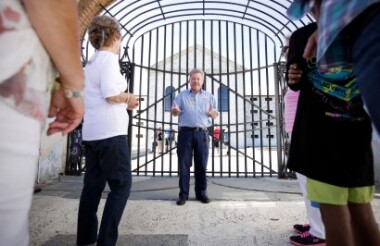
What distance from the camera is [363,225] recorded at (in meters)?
1.31

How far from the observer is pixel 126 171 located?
2.11 m

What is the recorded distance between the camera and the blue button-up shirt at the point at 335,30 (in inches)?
29.9

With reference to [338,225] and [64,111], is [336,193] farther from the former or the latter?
[64,111]

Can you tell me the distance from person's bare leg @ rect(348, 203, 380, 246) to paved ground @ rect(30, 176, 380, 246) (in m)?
1.20

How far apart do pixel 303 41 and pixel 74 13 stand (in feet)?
3.59

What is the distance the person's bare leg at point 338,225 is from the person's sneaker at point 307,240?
1.15 meters

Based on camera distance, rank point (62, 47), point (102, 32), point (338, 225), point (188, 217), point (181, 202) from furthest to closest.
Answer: point (181, 202) < point (188, 217) < point (102, 32) < point (338, 225) < point (62, 47)

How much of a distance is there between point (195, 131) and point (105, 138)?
2.20 m

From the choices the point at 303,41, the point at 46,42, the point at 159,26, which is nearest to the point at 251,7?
the point at 159,26

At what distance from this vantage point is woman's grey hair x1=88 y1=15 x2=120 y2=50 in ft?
7.40

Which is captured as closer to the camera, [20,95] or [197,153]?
[20,95]

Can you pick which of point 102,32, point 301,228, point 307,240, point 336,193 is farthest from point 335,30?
point 301,228

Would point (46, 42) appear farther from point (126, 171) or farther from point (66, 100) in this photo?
point (126, 171)

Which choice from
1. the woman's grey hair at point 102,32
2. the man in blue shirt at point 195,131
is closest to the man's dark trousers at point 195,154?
the man in blue shirt at point 195,131
